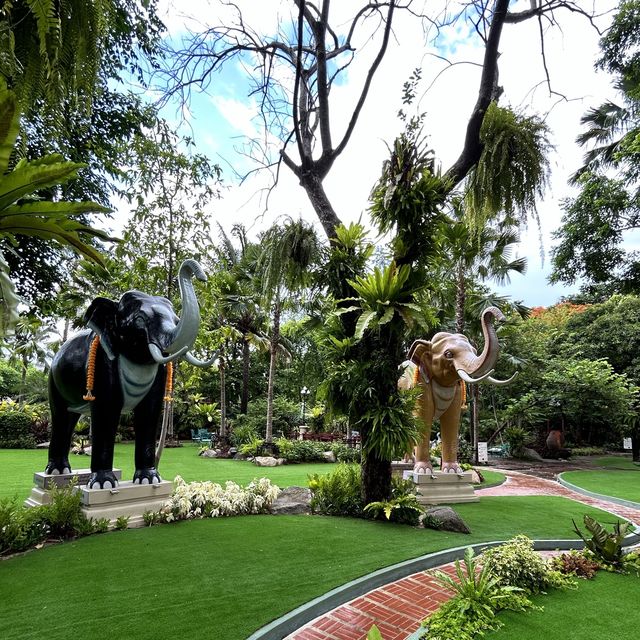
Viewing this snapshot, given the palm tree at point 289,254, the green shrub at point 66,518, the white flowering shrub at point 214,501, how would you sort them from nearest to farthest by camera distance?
the green shrub at point 66,518 → the white flowering shrub at point 214,501 → the palm tree at point 289,254

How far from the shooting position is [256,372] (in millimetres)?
23078

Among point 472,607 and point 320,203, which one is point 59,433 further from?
point 472,607

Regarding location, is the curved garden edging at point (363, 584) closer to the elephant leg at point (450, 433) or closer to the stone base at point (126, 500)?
the elephant leg at point (450, 433)

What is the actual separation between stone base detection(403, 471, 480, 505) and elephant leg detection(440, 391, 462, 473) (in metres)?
0.20

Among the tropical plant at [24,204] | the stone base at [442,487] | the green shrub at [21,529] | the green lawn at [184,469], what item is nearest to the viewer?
the tropical plant at [24,204]

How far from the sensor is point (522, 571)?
402cm

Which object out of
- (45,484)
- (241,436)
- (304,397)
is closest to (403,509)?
(45,484)

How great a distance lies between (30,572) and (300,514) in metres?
3.22

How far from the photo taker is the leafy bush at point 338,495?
6281 mm

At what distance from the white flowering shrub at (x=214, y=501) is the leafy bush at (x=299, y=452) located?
7.45m

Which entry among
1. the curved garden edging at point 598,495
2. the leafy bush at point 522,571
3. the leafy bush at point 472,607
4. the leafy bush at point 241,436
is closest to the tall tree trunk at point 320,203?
the leafy bush at point 522,571

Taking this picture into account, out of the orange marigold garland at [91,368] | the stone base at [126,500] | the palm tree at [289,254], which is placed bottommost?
the stone base at [126,500]

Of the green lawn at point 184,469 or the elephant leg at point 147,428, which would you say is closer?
the elephant leg at point 147,428

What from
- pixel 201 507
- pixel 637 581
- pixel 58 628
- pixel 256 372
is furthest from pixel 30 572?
pixel 256 372
